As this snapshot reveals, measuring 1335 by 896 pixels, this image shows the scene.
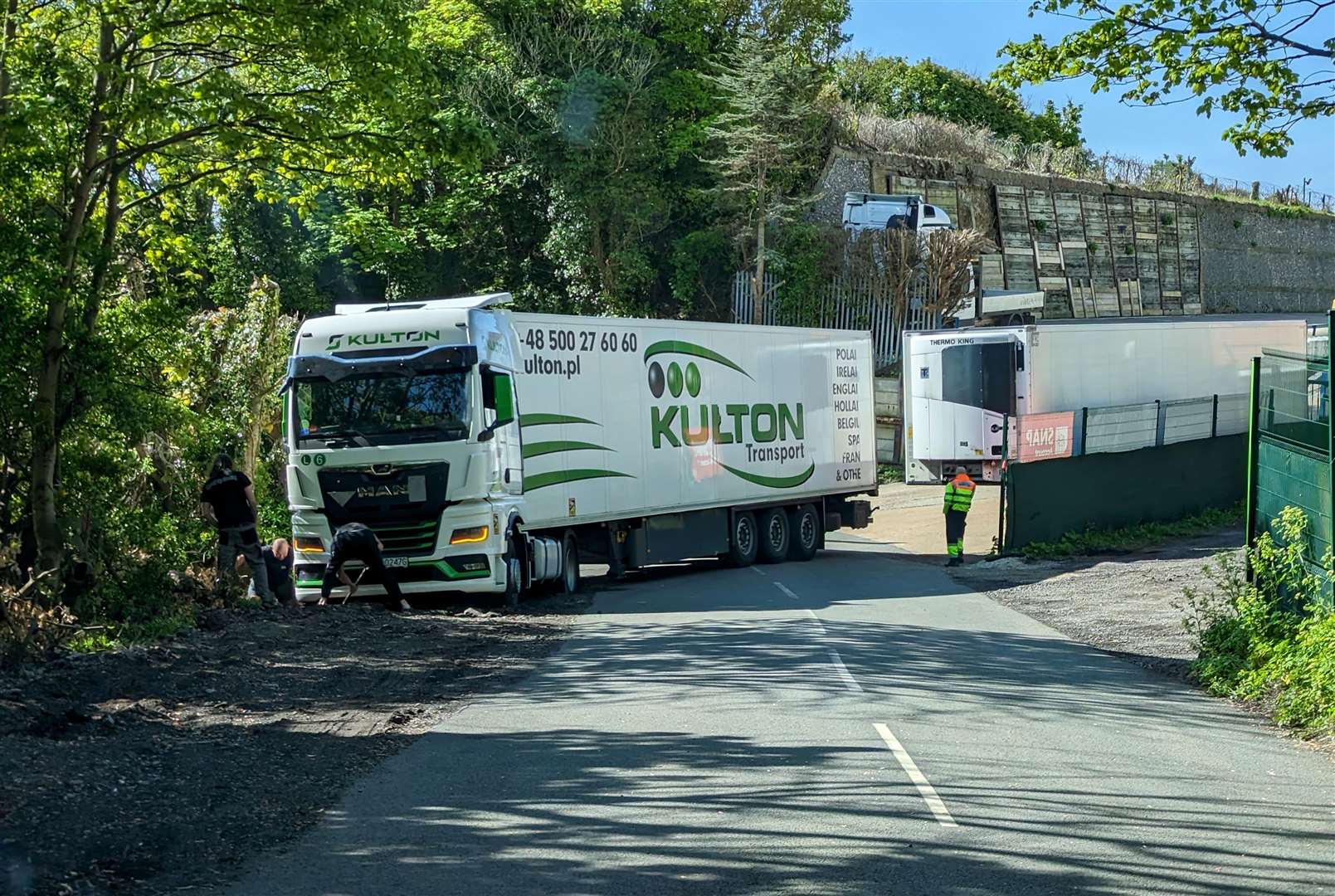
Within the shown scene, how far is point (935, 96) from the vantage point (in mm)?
61938

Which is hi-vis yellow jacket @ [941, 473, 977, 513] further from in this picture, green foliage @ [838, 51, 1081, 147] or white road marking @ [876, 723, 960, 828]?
green foliage @ [838, 51, 1081, 147]

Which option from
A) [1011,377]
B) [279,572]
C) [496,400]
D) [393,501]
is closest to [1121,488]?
[1011,377]

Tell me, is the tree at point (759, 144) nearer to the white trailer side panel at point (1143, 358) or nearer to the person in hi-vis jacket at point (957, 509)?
the white trailer side panel at point (1143, 358)

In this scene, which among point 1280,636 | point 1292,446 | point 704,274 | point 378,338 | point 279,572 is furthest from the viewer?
point 704,274

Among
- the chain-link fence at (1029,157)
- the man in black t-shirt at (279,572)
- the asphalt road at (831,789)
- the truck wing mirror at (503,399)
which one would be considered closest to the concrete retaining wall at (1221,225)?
the chain-link fence at (1029,157)

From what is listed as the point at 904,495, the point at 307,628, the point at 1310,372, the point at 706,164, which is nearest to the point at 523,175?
the point at 706,164

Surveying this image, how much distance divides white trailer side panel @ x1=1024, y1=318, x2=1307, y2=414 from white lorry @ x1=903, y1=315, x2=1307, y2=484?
3 cm

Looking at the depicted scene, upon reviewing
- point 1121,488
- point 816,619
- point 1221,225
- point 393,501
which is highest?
point 1221,225

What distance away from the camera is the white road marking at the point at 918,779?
740cm

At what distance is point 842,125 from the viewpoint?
45.7 m

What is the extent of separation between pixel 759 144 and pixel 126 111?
95.4ft

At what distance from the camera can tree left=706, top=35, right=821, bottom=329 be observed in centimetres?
4259

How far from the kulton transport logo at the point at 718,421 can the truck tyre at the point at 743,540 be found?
2.23 feet

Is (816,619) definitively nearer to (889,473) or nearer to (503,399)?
(503,399)
